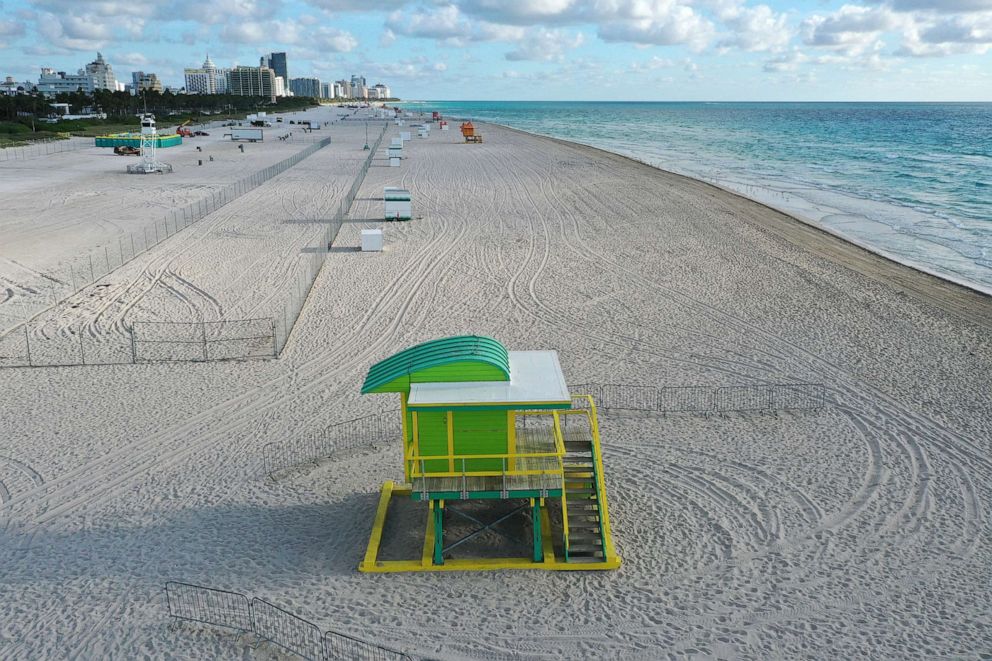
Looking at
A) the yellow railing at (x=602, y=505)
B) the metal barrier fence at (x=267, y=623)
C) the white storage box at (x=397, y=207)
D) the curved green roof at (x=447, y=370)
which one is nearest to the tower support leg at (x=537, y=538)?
the yellow railing at (x=602, y=505)

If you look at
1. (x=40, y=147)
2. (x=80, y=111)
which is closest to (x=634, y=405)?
(x=40, y=147)

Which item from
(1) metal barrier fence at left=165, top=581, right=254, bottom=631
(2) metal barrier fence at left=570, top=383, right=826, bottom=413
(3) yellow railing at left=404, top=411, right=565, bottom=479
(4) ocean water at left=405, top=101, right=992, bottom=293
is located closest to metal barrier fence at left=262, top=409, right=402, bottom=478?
(1) metal barrier fence at left=165, top=581, right=254, bottom=631

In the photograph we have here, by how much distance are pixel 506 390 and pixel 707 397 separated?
765cm

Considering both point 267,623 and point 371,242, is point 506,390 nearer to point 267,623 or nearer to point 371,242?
point 267,623

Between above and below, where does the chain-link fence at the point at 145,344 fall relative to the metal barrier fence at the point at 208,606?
above

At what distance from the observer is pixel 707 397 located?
18.0m

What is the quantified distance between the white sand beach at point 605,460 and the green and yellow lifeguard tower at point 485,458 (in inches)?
14.6

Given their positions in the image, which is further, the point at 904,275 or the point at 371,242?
the point at 371,242

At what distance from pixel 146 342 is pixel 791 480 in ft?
54.0

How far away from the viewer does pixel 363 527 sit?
12.9 meters

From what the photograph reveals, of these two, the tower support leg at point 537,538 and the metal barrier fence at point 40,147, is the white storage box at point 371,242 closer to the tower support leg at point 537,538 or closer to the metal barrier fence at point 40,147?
the tower support leg at point 537,538

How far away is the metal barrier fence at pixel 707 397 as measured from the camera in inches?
691

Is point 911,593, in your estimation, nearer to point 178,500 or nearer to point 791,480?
point 791,480

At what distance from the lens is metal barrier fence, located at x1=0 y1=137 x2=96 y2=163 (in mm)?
70812
